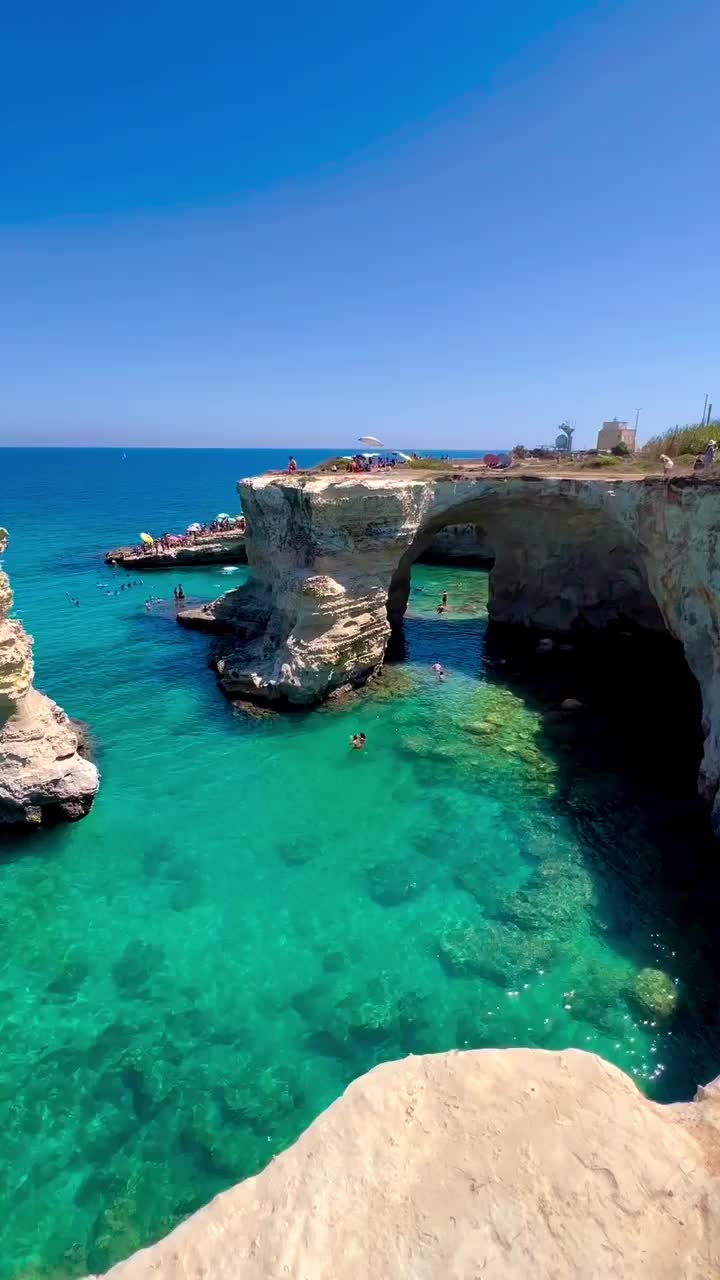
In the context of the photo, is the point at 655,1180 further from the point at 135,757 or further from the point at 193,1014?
the point at 135,757

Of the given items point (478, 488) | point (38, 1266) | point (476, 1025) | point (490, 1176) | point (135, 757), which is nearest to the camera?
point (490, 1176)

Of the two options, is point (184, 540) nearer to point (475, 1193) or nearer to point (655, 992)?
point (655, 992)

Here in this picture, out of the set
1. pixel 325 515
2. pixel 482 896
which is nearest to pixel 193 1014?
pixel 482 896

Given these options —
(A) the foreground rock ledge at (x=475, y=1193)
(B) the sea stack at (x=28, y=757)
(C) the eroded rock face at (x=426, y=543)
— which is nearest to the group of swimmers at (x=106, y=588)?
(C) the eroded rock face at (x=426, y=543)

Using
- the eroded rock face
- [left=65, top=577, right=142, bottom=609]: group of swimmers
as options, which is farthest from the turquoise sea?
[left=65, top=577, right=142, bottom=609]: group of swimmers

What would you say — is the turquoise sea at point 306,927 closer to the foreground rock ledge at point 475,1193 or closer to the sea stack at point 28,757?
the sea stack at point 28,757

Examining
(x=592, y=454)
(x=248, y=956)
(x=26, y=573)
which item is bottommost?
(x=248, y=956)
